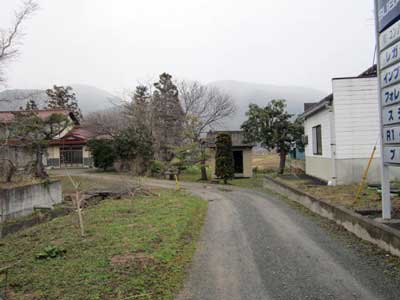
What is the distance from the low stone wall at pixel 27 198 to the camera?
8.59 meters

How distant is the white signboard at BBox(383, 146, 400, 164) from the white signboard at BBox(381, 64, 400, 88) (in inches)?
44.0

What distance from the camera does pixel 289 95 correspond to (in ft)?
173

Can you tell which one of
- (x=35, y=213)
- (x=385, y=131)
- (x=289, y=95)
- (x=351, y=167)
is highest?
(x=289, y=95)

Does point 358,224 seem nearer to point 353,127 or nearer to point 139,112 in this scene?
point 353,127

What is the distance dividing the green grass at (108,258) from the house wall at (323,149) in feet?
20.0

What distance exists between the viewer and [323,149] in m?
11.6

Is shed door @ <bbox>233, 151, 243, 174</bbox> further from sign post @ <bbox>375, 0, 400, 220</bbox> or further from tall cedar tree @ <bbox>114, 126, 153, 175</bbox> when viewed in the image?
sign post @ <bbox>375, 0, 400, 220</bbox>

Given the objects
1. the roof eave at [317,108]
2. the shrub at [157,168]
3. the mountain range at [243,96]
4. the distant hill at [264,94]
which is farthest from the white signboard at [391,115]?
the distant hill at [264,94]

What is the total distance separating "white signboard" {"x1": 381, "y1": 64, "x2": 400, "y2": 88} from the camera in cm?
463

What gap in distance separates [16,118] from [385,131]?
538 inches

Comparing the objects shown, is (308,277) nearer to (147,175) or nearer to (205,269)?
(205,269)

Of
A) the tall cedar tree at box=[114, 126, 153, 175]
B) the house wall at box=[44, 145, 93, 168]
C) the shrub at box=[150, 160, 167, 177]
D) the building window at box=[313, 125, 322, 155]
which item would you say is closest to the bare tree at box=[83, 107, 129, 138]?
the tall cedar tree at box=[114, 126, 153, 175]

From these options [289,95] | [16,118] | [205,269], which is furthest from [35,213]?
[289,95]

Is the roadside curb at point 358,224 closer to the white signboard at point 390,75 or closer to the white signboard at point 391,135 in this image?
the white signboard at point 391,135
